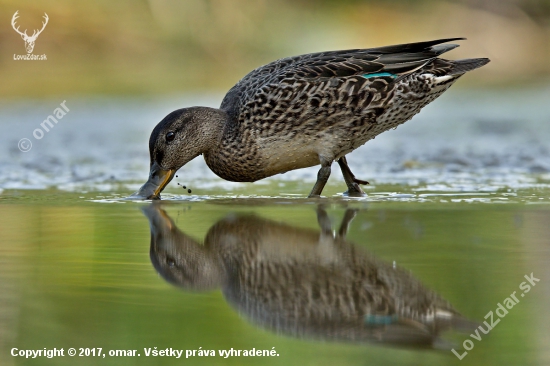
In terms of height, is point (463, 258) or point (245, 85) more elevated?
point (245, 85)

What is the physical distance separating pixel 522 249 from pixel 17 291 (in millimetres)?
2273

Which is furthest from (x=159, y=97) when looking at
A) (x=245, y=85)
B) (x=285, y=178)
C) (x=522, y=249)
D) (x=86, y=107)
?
(x=522, y=249)

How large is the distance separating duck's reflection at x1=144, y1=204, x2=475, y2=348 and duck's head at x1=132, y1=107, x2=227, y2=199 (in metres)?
1.55

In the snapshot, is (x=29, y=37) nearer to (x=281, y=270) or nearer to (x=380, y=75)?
(x=380, y=75)

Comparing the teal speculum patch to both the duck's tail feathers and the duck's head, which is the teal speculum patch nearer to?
the duck's tail feathers

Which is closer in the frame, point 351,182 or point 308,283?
point 308,283

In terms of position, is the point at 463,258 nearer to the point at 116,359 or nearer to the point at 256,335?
the point at 256,335

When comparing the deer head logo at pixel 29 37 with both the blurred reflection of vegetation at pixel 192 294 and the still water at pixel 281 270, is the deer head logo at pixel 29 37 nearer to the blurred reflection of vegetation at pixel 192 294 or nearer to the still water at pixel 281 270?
the still water at pixel 281 270

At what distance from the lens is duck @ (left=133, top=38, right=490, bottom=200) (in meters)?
6.23

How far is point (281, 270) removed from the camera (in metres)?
3.79

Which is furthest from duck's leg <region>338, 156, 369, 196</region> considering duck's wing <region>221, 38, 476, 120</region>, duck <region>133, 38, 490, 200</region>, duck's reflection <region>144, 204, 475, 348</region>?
duck's reflection <region>144, 204, 475, 348</region>

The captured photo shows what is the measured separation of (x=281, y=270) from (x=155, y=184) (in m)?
2.68

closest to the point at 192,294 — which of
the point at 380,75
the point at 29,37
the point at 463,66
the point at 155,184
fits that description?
the point at 155,184

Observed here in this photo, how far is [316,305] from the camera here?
328cm
